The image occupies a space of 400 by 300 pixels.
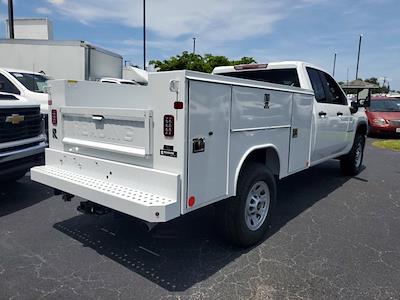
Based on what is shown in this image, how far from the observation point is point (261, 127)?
12.8 feet

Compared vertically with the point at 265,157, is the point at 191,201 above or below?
below

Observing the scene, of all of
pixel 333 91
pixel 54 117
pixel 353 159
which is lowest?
pixel 353 159

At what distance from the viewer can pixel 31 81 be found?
937 centimetres

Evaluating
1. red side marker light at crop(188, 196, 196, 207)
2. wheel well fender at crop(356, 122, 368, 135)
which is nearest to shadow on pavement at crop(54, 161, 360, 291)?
red side marker light at crop(188, 196, 196, 207)

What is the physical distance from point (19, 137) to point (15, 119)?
0.26 metres

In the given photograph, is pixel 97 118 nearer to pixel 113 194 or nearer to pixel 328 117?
pixel 113 194

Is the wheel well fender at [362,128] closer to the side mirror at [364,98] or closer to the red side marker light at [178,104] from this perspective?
the side mirror at [364,98]

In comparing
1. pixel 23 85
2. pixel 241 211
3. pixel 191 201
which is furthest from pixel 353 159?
pixel 23 85

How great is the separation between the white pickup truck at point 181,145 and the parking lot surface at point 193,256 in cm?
45

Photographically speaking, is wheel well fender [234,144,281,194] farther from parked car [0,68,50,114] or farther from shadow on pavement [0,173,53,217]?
parked car [0,68,50,114]

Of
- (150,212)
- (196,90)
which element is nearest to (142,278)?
(150,212)

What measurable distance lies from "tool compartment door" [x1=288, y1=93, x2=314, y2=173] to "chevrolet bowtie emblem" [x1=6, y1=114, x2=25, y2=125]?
3810 mm

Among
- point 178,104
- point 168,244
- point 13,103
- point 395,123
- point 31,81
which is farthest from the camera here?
point 395,123

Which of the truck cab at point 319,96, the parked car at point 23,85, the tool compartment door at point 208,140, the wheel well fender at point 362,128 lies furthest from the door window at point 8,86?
the wheel well fender at point 362,128
